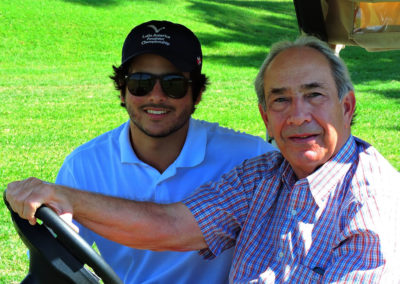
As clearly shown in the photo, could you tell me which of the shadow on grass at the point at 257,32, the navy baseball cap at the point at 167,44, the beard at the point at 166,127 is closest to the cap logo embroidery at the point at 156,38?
the navy baseball cap at the point at 167,44

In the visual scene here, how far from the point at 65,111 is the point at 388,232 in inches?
340

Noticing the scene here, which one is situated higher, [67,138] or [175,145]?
[175,145]

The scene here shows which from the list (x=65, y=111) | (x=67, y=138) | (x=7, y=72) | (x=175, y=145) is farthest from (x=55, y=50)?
(x=175, y=145)

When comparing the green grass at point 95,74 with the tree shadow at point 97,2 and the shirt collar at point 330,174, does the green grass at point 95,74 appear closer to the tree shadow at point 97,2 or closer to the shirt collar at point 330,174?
the tree shadow at point 97,2

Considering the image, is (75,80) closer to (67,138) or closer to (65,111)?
(65,111)

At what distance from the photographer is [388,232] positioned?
1966 mm

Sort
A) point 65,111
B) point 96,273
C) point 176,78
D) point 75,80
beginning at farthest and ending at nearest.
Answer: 1. point 75,80
2. point 65,111
3. point 176,78
4. point 96,273

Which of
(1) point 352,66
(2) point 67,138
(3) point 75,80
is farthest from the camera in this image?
(1) point 352,66

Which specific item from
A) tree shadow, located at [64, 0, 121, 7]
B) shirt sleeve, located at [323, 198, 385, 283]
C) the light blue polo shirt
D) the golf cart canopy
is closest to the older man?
shirt sleeve, located at [323, 198, 385, 283]

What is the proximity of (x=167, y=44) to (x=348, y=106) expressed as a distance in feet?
2.71

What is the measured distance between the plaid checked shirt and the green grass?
68 cm

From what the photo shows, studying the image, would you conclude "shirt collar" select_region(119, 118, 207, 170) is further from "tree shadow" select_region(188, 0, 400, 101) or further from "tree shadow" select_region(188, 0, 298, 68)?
"tree shadow" select_region(188, 0, 298, 68)

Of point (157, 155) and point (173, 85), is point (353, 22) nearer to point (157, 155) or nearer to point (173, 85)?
point (173, 85)

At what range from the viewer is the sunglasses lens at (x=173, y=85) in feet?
8.52
